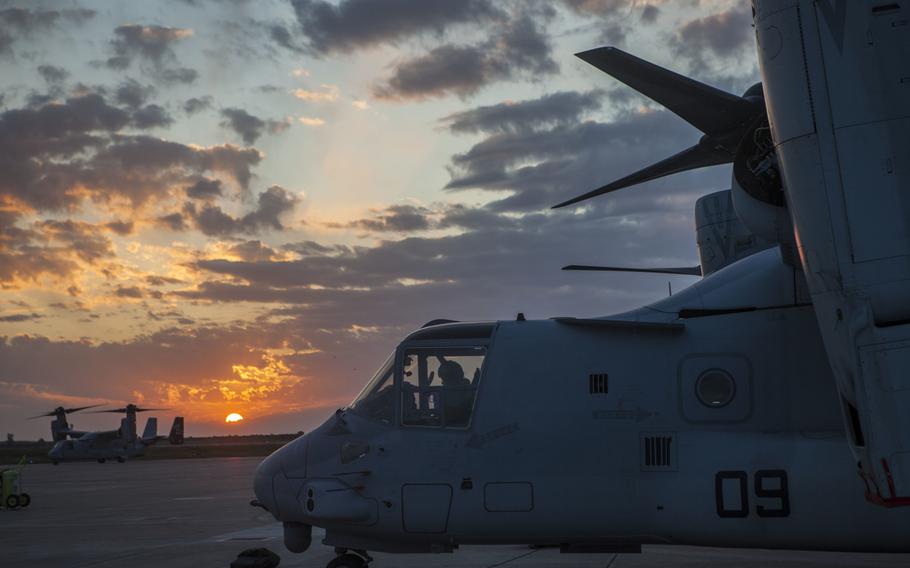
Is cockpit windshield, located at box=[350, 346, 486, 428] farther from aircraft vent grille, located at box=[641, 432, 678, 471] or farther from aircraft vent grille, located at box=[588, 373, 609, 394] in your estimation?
aircraft vent grille, located at box=[641, 432, 678, 471]

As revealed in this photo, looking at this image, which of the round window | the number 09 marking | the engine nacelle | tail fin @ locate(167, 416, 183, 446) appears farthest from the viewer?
tail fin @ locate(167, 416, 183, 446)

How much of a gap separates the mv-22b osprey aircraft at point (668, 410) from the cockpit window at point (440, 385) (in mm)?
20

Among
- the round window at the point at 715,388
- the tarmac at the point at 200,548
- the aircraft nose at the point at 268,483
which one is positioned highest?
the round window at the point at 715,388

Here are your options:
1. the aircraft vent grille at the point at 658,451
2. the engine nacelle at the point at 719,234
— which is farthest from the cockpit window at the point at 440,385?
the engine nacelle at the point at 719,234

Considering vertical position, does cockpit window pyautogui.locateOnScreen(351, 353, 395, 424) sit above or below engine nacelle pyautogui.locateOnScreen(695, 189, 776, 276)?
below

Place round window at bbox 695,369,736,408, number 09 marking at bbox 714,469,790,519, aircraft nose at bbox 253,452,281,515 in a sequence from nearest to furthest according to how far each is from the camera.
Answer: number 09 marking at bbox 714,469,790,519 → round window at bbox 695,369,736,408 → aircraft nose at bbox 253,452,281,515

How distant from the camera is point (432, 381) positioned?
1170 centimetres

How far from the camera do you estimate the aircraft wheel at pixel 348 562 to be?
11.7 m

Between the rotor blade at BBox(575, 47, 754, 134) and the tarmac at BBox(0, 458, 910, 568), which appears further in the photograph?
the tarmac at BBox(0, 458, 910, 568)

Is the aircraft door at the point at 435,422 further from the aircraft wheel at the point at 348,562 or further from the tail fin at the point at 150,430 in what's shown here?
the tail fin at the point at 150,430

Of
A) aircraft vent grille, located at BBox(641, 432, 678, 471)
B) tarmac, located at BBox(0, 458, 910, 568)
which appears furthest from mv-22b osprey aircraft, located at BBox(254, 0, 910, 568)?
tarmac, located at BBox(0, 458, 910, 568)

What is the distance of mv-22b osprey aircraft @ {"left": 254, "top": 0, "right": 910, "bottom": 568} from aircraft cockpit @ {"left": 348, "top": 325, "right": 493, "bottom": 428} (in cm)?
3

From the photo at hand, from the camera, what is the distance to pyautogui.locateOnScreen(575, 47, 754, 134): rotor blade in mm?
10234

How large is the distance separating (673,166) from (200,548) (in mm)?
11833
